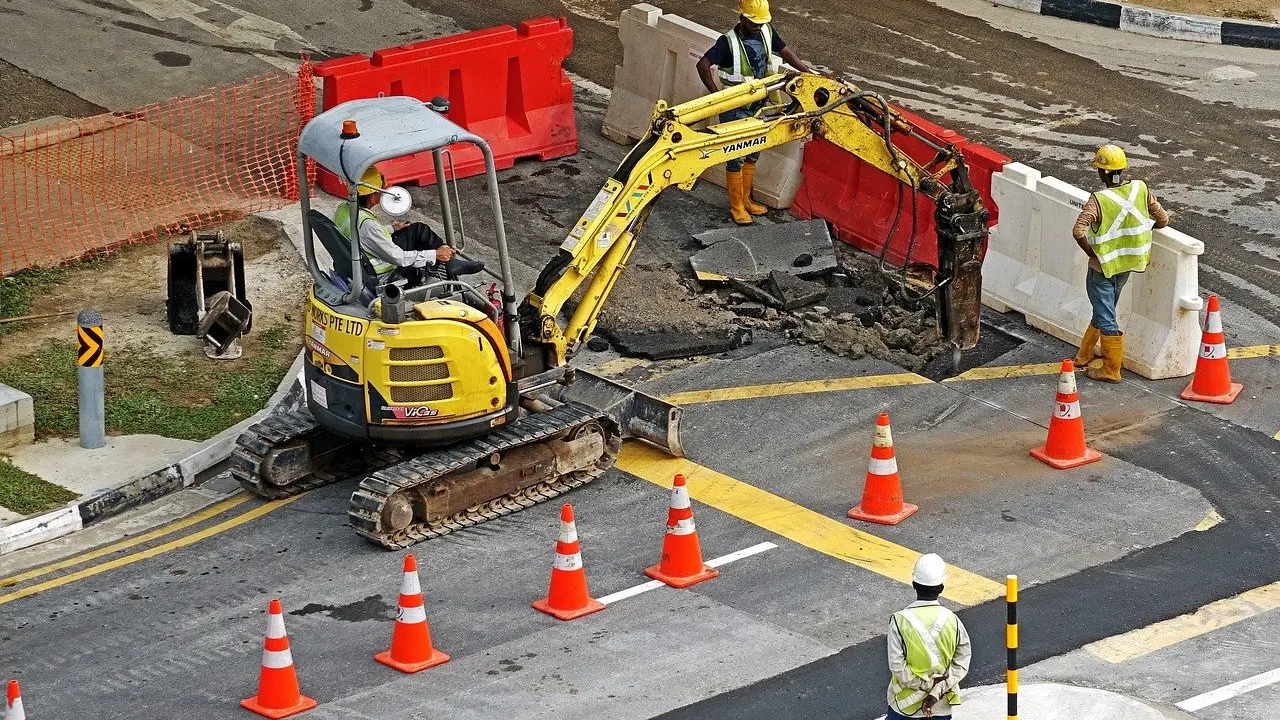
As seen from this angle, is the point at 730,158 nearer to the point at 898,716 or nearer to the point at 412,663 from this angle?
the point at 412,663

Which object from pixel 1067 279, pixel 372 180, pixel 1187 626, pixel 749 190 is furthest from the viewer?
pixel 749 190

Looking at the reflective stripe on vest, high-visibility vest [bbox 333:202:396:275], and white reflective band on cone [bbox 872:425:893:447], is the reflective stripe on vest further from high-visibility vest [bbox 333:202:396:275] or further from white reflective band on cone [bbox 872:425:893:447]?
white reflective band on cone [bbox 872:425:893:447]

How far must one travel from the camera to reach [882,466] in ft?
41.0

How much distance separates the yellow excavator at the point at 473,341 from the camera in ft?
40.2

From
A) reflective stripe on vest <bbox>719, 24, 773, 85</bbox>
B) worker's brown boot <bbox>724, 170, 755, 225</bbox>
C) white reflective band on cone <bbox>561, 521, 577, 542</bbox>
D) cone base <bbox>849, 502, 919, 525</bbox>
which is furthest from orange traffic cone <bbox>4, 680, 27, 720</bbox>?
worker's brown boot <bbox>724, 170, 755, 225</bbox>

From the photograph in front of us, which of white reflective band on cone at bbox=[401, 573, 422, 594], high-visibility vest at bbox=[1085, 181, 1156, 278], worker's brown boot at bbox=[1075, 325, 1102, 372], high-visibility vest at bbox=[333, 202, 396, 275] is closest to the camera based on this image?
white reflective band on cone at bbox=[401, 573, 422, 594]

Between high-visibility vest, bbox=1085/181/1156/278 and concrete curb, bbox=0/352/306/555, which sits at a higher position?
high-visibility vest, bbox=1085/181/1156/278

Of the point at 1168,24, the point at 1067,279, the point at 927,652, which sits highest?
the point at 1168,24

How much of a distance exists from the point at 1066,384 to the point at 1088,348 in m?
1.75

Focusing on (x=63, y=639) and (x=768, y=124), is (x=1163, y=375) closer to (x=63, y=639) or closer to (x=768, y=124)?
(x=768, y=124)

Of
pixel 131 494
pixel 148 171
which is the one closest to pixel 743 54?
pixel 148 171

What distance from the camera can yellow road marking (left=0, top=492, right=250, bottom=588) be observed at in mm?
12195

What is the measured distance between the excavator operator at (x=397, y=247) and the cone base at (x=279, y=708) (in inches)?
120

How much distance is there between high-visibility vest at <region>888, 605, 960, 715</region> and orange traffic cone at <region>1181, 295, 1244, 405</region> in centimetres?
608
